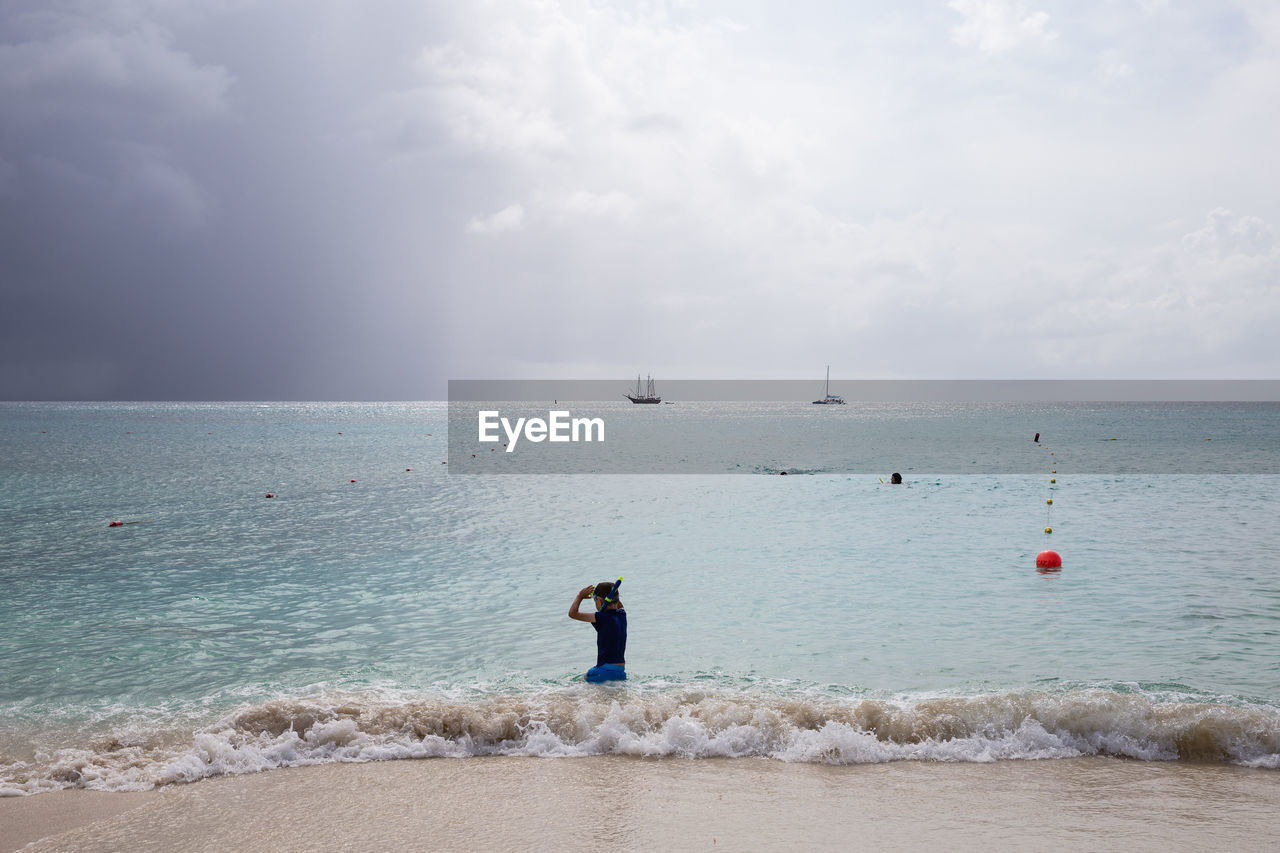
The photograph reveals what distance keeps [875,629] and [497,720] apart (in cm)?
660

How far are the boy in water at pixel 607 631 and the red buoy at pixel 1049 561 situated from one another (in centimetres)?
1099

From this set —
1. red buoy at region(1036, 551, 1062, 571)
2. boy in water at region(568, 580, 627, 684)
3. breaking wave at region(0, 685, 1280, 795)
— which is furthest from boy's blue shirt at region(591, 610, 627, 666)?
red buoy at region(1036, 551, 1062, 571)

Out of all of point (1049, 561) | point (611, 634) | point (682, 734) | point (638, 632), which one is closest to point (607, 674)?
point (611, 634)

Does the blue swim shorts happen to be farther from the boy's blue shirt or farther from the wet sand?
the wet sand

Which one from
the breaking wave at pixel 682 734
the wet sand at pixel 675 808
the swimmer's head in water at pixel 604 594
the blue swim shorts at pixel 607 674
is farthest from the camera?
the blue swim shorts at pixel 607 674

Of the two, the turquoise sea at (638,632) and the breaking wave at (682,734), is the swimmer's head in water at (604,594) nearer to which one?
the turquoise sea at (638,632)

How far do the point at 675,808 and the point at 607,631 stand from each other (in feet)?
10.8

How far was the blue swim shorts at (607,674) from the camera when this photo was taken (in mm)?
9555

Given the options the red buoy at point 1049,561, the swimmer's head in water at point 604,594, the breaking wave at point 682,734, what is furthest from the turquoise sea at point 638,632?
the swimmer's head in water at point 604,594

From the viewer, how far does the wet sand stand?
5.82 m

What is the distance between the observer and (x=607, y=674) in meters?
9.56

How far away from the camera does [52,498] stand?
30.2 meters

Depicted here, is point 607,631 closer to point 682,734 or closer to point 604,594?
point 604,594

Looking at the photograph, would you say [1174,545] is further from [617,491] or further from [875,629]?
[617,491]
